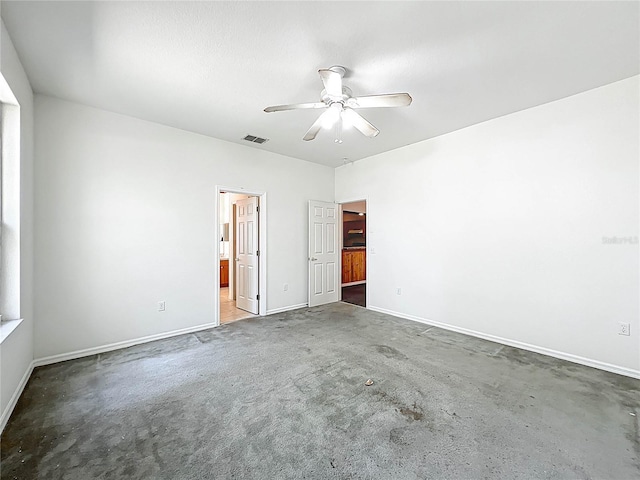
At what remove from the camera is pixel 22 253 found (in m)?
2.43

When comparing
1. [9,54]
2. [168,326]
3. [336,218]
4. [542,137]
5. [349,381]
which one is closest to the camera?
[9,54]

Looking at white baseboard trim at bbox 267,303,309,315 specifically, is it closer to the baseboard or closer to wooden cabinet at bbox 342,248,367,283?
the baseboard

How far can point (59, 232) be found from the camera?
9.82 feet

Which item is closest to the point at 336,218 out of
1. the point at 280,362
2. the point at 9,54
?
the point at 280,362

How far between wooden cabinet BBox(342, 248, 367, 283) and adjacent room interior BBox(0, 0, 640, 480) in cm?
288

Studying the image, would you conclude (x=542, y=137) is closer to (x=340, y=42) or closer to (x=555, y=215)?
(x=555, y=215)

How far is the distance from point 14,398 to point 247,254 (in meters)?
3.24

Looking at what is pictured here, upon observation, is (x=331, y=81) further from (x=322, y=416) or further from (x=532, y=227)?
(x=532, y=227)

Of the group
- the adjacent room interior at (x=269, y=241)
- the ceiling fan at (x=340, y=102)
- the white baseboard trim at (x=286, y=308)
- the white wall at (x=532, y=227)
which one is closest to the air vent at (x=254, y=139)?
the adjacent room interior at (x=269, y=241)

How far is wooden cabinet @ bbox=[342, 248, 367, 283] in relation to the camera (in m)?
7.61

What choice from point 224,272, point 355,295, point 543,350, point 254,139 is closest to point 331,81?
point 254,139

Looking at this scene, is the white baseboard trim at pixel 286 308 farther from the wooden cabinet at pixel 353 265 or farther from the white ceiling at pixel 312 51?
the white ceiling at pixel 312 51

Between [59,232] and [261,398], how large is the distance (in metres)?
2.82

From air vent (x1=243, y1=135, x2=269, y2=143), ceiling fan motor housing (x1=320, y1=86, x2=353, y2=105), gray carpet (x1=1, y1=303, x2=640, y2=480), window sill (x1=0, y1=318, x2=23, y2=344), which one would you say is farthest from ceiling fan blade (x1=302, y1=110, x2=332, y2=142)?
window sill (x1=0, y1=318, x2=23, y2=344)
